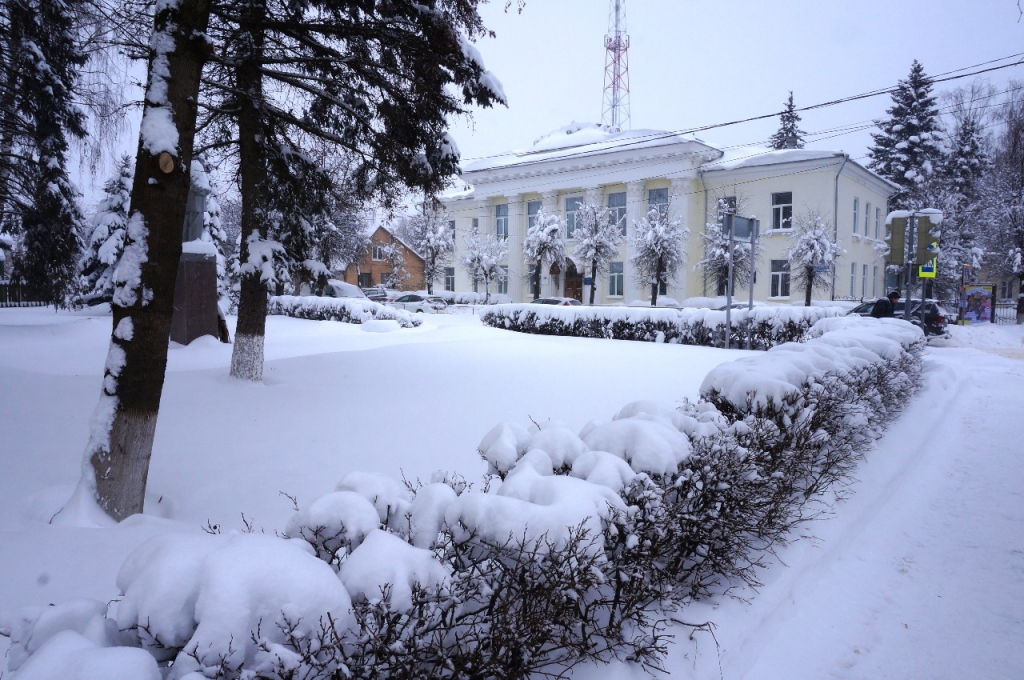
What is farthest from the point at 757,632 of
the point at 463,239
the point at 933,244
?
the point at 463,239

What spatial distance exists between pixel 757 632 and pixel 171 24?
514cm

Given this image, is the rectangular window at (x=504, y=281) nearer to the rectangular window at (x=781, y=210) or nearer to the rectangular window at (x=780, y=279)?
the rectangular window at (x=780, y=279)

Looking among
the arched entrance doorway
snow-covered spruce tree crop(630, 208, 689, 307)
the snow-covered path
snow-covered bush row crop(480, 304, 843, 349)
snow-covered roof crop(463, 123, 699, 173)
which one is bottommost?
the snow-covered path

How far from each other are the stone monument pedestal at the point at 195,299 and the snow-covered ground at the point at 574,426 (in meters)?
1.30

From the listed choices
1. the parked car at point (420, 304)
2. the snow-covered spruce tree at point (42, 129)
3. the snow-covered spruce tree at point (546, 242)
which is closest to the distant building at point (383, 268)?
the parked car at point (420, 304)

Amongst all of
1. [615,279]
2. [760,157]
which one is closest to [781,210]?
[760,157]

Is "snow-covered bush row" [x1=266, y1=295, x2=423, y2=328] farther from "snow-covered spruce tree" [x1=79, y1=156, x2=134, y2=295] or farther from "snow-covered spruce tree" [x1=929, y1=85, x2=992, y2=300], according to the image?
"snow-covered spruce tree" [x1=929, y1=85, x2=992, y2=300]

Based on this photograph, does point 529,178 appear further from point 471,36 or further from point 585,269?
point 471,36

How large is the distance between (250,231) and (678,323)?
11.9m

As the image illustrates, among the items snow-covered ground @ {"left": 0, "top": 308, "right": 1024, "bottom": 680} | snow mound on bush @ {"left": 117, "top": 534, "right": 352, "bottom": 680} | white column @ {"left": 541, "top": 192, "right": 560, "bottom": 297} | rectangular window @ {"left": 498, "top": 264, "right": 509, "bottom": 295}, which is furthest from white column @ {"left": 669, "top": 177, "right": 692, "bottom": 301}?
snow mound on bush @ {"left": 117, "top": 534, "right": 352, "bottom": 680}

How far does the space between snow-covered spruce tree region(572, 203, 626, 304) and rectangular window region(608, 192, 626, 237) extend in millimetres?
1258

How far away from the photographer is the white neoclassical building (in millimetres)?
34844

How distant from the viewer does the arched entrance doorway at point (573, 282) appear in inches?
1710

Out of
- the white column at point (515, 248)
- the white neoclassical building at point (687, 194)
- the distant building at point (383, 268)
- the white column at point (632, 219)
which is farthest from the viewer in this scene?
the distant building at point (383, 268)
